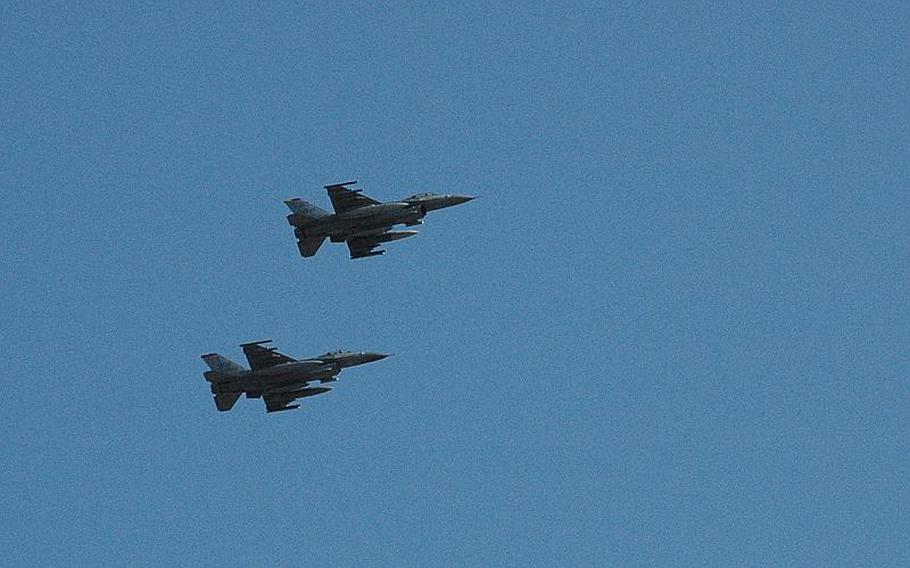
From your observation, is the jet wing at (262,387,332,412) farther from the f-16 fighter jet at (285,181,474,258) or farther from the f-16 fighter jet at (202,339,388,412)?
the f-16 fighter jet at (285,181,474,258)

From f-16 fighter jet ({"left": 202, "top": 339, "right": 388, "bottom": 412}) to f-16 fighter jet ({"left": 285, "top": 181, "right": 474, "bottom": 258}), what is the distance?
8927 mm

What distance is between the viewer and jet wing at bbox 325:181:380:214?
6161 inches

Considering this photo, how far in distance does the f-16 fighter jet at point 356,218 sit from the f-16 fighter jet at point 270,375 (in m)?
8.93

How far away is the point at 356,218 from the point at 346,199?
157cm

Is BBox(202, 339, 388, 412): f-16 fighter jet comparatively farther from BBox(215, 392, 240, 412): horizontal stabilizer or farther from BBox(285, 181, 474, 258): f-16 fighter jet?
BBox(285, 181, 474, 258): f-16 fighter jet

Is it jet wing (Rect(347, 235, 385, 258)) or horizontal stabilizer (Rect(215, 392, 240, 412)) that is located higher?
jet wing (Rect(347, 235, 385, 258))

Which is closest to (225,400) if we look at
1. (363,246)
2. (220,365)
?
(220,365)

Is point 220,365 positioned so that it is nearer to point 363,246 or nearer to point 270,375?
point 270,375

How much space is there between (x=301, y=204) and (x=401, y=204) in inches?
291

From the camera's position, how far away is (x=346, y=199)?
157000 mm

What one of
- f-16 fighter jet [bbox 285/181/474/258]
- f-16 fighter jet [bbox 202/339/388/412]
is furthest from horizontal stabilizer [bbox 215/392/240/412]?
f-16 fighter jet [bbox 285/181/474/258]

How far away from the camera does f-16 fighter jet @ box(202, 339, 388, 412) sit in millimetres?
A: 152375

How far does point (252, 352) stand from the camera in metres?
152

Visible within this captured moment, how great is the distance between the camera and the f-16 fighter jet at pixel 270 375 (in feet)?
500
